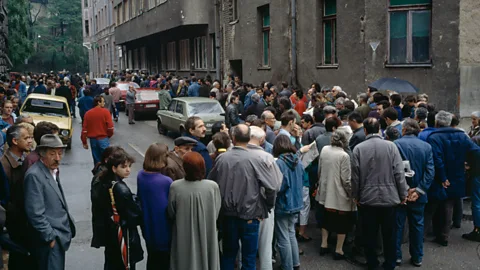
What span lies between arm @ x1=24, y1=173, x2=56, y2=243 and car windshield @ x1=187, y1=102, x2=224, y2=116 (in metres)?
11.9

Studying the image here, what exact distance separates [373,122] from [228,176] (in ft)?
7.09

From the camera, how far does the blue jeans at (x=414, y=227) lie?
7196mm

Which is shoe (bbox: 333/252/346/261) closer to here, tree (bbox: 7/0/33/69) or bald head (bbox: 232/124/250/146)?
bald head (bbox: 232/124/250/146)

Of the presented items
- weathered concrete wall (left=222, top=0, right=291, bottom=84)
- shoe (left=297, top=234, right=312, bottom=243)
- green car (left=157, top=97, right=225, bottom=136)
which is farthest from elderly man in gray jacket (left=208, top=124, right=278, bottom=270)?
weathered concrete wall (left=222, top=0, right=291, bottom=84)

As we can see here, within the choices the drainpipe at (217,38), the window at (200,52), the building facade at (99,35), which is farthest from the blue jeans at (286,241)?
the building facade at (99,35)

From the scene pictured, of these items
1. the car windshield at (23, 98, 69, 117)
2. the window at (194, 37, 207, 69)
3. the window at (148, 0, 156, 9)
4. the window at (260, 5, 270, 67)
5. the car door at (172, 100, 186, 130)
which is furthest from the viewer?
the window at (148, 0, 156, 9)

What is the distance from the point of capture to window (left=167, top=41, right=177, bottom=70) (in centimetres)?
3581

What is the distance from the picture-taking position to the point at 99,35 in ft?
210

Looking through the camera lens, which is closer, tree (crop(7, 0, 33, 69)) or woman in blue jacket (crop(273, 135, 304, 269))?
woman in blue jacket (crop(273, 135, 304, 269))

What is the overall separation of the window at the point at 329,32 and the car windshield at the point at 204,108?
3758 mm

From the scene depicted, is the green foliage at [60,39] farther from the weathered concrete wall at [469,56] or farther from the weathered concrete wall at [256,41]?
the weathered concrete wall at [469,56]

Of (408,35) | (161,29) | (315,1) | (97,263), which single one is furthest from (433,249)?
(161,29)

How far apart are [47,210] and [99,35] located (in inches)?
2436

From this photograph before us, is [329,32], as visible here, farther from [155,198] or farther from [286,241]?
[155,198]
